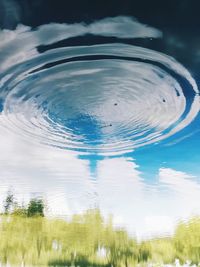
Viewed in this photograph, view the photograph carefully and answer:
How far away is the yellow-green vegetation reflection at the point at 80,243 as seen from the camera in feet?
13.6

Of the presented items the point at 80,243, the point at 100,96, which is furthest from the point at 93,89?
the point at 80,243

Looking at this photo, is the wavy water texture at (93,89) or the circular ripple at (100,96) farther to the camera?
the circular ripple at (100,96)

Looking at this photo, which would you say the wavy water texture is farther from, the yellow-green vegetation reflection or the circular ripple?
the yellow-green vegetation reflection

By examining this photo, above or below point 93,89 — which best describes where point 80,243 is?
below

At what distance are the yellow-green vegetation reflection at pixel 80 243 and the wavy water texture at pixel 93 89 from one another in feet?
3.73

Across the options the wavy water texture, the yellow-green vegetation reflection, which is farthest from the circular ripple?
the yellow-green vegetation reflection

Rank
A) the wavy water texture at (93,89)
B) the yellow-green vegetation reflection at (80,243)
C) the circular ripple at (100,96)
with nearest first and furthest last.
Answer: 1. the wavy water texture at (93,89)
2. the circular ripple at (100,96)
3. the yellow-green vegetation reflection at (80,243)

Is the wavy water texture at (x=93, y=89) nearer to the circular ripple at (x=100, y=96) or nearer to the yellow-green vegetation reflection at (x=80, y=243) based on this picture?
the circular ripple at (x=100, y=96)

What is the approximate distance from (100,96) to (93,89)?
10cm

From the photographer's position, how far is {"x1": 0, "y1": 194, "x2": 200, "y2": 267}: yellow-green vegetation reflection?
4.14m

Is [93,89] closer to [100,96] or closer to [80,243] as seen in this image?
[100,96]

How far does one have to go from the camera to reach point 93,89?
321 centimetres

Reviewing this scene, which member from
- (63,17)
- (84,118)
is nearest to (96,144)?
(84,118)

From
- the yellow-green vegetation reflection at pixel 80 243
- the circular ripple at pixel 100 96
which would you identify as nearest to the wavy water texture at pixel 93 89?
the circular ripple at pixel 100 96
